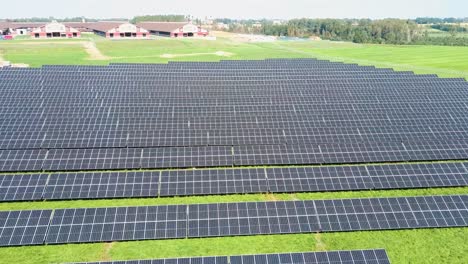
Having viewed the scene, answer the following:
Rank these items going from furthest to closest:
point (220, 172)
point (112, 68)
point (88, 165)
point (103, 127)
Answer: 1. point (112, 68)
2. point (103, 127)
3. point (88, 165)
4. point (220, 172)

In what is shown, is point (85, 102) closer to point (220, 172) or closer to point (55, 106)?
point (55, 106)

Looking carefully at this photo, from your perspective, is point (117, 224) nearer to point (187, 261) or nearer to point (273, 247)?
point (187, 261)

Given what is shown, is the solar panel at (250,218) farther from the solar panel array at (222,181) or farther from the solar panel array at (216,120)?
the solar panel array at (216,120)

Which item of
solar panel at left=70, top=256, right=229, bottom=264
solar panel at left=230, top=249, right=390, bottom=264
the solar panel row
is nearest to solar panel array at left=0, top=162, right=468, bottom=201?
the solar panel row

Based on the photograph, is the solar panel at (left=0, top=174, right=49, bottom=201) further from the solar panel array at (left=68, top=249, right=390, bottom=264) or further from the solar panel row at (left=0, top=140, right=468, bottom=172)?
the solar panel array at (left=68, top=249, right=390, bottom=264)

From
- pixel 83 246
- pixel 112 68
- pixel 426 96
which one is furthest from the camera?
pixel 112 68

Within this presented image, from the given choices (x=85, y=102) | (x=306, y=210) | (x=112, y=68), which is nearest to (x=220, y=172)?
(x=306, y=210)
